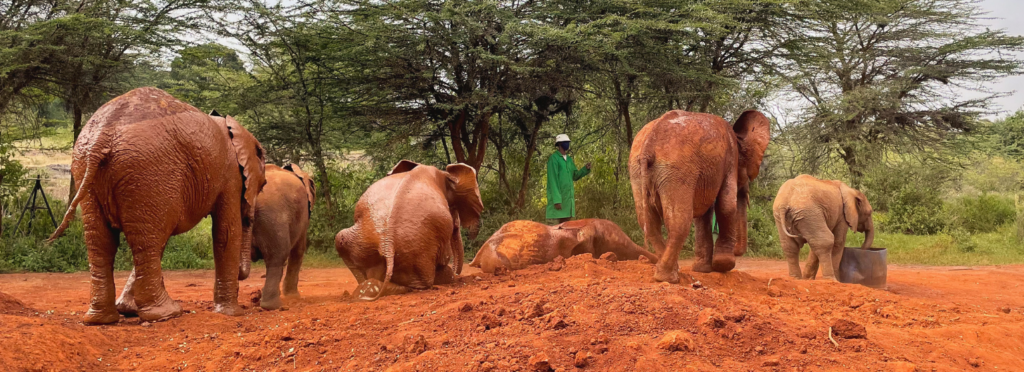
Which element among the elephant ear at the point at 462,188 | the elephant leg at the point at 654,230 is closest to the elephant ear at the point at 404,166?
the elephant ear at the point at 462,188

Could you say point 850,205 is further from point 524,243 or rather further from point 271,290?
point 271,290

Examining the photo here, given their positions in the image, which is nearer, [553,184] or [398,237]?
[398,237]

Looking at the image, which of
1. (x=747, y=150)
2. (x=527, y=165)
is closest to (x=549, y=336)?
(x=747, y=150)

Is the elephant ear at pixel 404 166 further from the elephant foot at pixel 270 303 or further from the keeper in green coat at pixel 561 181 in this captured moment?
the keeper in green coat at pixel 561 181

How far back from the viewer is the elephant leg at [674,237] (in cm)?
561

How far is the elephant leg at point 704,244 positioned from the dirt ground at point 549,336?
3.84ft

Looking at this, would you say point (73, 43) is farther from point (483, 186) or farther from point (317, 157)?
point (483, 186)

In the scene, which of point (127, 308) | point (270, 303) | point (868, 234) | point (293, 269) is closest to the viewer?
point (127, 308)

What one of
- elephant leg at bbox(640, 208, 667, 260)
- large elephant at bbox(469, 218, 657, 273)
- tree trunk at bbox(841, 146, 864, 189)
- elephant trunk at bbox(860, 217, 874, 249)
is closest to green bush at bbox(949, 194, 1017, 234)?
tree trunk at bbox(841, 146, 864, 189)

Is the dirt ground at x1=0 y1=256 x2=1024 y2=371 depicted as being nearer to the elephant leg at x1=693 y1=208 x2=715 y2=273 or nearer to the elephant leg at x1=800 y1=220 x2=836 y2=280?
the elephant leg at x1=693 y1=208 x2=715 y2=273

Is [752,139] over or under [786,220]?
over

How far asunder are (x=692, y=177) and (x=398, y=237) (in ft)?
8.33

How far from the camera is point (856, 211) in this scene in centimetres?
870

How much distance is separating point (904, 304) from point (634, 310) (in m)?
2.81
